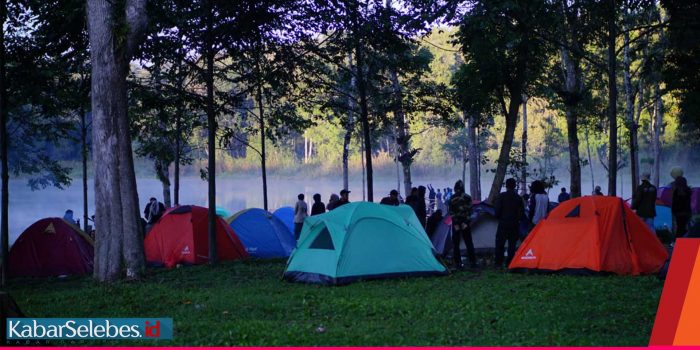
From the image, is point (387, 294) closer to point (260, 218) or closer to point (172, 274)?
point (172, 274)

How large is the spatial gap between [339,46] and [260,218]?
474cm

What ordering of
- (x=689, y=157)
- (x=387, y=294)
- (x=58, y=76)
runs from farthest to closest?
(x=689, y=157) → (x=58, y=76) → (x=387, y=294)

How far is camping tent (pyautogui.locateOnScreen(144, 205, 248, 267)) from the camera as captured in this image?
1788 cm

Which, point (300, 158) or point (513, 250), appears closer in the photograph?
point (513, 250)

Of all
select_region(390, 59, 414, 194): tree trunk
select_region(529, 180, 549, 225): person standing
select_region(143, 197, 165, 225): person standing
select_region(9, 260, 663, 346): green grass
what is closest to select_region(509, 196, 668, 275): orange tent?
select_region(9, 260, 663, 346): green grass

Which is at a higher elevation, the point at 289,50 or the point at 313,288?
the point at 289,50

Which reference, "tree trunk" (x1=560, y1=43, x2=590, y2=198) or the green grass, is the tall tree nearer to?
"tree trunk" (x1=560, y1=43, x2=590, y2=198)

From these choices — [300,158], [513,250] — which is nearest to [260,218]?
[513,250]

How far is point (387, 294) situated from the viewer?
11.3 metres

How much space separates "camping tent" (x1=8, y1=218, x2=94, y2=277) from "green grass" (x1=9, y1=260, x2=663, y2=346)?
2.42 meters

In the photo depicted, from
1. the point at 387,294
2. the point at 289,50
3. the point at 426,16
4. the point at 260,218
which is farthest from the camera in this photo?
the point at 260,218

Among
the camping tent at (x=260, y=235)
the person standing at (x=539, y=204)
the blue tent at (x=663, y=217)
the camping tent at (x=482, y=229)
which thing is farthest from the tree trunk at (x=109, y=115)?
the blue tent at (x=663, y=217)

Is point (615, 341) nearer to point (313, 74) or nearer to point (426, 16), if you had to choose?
point (426, 16)

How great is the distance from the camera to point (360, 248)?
13.1 m
